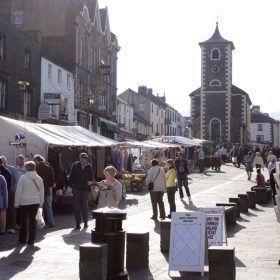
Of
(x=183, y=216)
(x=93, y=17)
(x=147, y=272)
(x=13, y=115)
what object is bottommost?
(x=147, y=272)

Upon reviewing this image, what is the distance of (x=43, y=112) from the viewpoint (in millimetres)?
34906

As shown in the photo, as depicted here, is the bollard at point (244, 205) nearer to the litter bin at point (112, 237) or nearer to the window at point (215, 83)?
the litter bin at point (112, 237)

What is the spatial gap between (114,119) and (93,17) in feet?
36.8

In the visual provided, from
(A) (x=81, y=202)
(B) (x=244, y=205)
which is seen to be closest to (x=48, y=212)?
(A) (x=81, y=202)

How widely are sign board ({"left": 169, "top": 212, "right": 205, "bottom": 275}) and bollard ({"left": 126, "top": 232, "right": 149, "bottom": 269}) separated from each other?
0.63m

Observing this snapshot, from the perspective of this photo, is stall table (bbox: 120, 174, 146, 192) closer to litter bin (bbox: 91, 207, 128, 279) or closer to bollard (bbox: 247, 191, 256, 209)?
bollard (bbox: 247, 191, 256, 209)

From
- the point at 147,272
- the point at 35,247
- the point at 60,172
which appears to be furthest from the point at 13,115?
the point at 147,272

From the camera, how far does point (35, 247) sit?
37.1ft

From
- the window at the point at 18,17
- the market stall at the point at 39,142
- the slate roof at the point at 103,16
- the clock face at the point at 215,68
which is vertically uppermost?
the slate roof at the point at 103,16

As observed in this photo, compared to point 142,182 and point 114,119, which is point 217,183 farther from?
point 114,119

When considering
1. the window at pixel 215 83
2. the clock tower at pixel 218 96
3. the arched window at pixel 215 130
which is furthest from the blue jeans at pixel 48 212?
the window at pixel 215 83

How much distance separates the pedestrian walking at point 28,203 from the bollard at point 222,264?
495cm

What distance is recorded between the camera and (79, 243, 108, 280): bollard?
7.87 metres

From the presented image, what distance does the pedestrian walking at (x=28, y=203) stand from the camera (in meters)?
11.7
